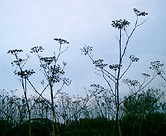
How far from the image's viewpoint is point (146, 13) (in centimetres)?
412

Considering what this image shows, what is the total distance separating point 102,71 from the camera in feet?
14.0

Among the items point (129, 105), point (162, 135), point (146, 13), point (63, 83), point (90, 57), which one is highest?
point (146, 13)

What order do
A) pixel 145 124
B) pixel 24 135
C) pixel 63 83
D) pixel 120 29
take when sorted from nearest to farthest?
pixel 120 29, pixel 63 83, pixel 24 135, pixel 145 124

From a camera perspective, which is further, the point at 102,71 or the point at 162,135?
the point at 162,135

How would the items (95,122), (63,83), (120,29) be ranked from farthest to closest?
(95,122), (63,83), (120,29)

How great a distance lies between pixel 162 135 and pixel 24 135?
16.1 ft

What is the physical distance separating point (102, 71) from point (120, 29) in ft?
3.05

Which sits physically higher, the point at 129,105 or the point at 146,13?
the point at 146,13

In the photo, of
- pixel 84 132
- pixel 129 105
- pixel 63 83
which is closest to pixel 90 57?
pixel 63 83

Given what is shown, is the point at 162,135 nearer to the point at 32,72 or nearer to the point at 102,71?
the point at 102,71

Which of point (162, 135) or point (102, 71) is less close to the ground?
point (102, 71)

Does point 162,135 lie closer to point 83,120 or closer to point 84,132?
point 84,132

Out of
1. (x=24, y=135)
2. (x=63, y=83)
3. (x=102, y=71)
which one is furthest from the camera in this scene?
(x=24, y=135)

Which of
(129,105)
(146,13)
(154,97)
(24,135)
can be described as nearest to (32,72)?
(146,13)
